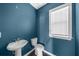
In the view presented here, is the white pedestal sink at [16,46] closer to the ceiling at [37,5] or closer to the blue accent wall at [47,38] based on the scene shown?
the blue accent wall at [47,38]

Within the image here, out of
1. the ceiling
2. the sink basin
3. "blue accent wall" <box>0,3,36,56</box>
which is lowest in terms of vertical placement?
the sink basin

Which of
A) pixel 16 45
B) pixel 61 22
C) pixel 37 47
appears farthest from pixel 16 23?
pixel 61 22

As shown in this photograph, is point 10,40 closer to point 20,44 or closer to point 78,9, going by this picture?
point 20,44

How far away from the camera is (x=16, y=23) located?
64.7 inches

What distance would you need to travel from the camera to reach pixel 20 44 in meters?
1.66

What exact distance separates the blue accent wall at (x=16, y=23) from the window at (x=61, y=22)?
22 centimetres

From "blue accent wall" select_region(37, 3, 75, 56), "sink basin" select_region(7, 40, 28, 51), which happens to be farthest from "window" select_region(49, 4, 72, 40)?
"sink basin" select_region(7, 40, 28, 51)

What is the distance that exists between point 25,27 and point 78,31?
0.64m

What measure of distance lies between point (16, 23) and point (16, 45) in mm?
268

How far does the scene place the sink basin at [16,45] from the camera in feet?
5.34

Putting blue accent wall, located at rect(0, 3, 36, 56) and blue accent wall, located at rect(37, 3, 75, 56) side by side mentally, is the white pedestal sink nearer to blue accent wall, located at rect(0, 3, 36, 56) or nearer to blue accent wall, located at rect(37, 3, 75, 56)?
blue accent wall, located at rect(0, 3, 36, 56)

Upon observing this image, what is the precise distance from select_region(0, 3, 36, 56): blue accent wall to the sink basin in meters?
0.04

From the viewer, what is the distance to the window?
158cm

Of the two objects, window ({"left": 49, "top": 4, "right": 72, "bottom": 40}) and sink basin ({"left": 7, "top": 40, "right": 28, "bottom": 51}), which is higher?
window ({"left": 49, "top": 4, "right": 72, "bottom": 40})
